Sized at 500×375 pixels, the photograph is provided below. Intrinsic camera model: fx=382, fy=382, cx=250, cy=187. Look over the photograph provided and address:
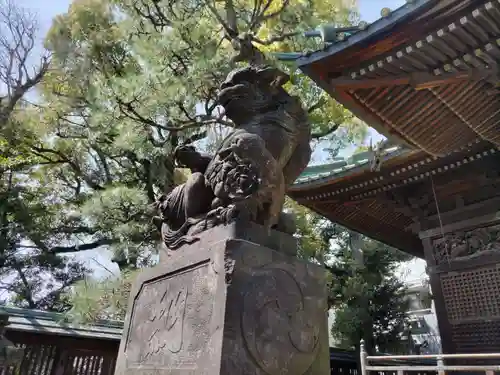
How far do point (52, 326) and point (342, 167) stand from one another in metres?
6.56

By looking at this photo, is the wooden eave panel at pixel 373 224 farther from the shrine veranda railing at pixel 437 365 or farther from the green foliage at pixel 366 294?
the shrine veranda railing at pixel 437 365

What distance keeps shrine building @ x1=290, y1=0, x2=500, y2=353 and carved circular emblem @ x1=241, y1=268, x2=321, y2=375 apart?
2.40m

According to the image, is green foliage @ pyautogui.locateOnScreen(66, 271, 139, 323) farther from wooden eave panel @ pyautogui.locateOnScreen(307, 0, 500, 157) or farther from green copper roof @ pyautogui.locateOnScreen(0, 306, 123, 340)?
wooden eave panel @ pyautogui.locateOnScreen(307, 0, 500, 157)

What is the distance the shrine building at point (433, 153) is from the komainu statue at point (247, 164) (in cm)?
99

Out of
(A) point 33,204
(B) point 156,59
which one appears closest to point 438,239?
(B) point 156,59

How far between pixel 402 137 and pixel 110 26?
8028 millimetres

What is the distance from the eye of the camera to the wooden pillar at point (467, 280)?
19.1 ft

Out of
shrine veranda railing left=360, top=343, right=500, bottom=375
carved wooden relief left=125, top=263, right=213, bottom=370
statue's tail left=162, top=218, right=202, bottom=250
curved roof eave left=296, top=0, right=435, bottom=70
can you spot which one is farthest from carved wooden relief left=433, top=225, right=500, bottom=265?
carved wooden relief left=125, top=263, right=213, bottom=370

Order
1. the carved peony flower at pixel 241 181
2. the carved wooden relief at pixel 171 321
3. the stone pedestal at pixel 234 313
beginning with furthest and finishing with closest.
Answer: the carved peony flower at pixel 241 181 < the carved wooden relief at pixel 171 321 < the stone pedestal at pixel 234 313

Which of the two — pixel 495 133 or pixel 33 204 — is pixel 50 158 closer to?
pixel 33 204

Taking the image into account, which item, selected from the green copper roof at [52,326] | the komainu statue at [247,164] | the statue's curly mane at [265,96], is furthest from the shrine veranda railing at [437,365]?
the green copper roof at [52,326]

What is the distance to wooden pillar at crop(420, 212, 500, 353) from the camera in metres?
5.82

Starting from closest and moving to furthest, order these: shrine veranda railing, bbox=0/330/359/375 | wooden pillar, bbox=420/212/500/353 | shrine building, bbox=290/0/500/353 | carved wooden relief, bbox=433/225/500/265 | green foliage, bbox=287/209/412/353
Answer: shrine building, bbox=290/0/500/353
wooden pillar, bbox=420/212/500/353
carved wooden relief, bbox=433/225/500/265
shrine veranda railing, bbox=0/330/359/375
green foliage, bbox=287/209/412/353

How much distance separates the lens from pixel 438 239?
6840 mm
